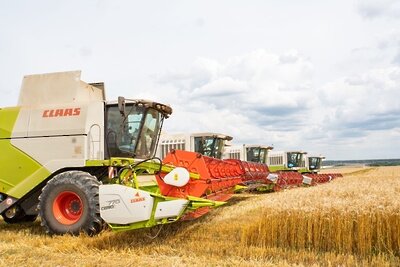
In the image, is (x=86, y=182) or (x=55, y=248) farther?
(x=86, y=182)

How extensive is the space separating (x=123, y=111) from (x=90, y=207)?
148 centimetres

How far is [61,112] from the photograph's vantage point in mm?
7000

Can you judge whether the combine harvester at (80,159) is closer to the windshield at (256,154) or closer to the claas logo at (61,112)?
the claas logo at (61,112)

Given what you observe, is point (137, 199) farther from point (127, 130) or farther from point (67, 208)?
point (127, 130)

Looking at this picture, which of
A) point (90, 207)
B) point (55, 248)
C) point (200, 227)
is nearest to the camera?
point (55, 248)

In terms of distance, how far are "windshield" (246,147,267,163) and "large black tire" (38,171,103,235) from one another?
14312mm

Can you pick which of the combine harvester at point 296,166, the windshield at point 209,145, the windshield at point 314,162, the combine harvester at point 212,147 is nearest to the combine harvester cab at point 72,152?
the combine harvester at point 212,147

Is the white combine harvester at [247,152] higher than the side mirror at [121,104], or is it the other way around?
the side mirror at [121,104]

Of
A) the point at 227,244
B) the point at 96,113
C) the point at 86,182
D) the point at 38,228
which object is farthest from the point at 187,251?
the point at 38,228

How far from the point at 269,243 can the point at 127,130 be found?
2868mm

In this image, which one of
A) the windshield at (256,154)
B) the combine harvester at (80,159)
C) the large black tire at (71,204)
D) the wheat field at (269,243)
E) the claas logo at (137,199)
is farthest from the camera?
the windshield at (256,154)

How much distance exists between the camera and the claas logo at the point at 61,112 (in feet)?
22.7

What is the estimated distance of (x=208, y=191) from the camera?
6594mm

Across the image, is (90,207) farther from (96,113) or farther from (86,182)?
(96,113)
